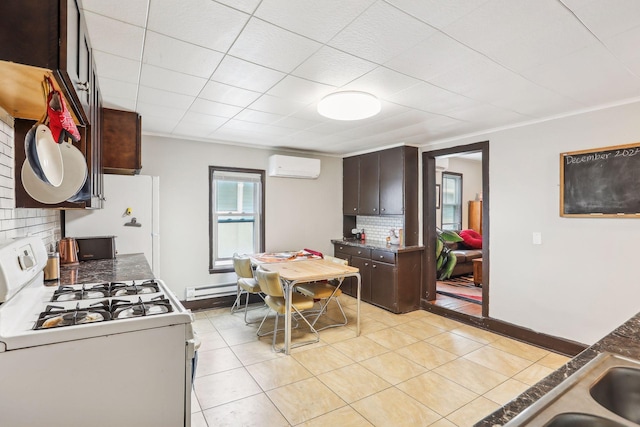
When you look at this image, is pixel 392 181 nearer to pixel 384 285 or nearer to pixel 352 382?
pixel 384 285

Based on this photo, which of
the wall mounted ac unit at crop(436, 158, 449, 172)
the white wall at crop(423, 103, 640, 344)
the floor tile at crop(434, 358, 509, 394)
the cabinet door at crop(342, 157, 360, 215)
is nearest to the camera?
the floor tile at crop(434, 358, 509, 394)

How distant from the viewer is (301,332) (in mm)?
3611

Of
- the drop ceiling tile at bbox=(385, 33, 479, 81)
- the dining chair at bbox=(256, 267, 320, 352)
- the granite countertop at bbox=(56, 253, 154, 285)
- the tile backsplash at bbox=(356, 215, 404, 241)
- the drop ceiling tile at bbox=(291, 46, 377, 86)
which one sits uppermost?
the drop ceiling tile at bbox=(291, 46, 377, 86)

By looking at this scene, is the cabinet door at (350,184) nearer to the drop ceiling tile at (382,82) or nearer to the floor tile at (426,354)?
the floor tile at (426,354)

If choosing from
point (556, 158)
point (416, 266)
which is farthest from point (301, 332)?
point (556, 158)

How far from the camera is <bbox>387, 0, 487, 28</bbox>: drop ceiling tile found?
145cm

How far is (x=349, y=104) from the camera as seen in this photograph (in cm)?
255

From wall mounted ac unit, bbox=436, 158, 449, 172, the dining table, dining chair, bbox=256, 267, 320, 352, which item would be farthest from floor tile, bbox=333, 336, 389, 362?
wall mounted ac unit, bbox=436, 158, 449, 172

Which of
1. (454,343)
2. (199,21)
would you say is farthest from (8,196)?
(454,343)

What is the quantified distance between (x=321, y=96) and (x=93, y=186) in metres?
1.79

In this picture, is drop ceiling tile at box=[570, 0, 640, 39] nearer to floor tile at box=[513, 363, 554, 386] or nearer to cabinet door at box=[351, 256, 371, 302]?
floor tile at box=[513, 363, 554, 386]

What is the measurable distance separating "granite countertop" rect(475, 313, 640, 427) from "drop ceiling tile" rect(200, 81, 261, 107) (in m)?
2.50

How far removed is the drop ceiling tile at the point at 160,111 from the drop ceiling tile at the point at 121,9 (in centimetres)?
142

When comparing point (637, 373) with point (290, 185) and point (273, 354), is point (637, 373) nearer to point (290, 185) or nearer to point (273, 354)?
point (273, 354)
